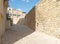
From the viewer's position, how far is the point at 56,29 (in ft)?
28.1

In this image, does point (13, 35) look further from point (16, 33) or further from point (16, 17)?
point (16, 17)

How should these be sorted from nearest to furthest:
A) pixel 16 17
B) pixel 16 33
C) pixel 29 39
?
pixel 29 39 → pixel 16 33 → pixel 16 17

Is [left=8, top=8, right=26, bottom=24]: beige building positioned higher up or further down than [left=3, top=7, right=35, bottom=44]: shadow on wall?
higher up

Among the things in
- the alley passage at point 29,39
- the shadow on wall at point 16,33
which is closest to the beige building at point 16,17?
the shadow on wall at point 16,33

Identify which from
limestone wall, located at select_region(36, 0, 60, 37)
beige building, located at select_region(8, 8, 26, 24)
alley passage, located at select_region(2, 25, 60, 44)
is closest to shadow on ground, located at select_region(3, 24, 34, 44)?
alley passage, located at select_region(2, 25, 60, 44)

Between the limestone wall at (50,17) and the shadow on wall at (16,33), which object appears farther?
the limestone wall at (50,17)

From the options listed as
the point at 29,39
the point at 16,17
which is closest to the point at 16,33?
the point at 29,39

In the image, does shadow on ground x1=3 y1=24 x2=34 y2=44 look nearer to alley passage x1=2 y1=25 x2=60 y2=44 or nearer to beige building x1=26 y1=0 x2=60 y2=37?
alley passage x1=2 y1=25 x2=60 y2=44

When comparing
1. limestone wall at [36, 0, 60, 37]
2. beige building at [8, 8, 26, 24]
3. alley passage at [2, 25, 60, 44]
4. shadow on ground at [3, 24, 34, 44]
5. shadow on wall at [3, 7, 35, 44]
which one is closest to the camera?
alley passage at [2, 25, 60, 44]

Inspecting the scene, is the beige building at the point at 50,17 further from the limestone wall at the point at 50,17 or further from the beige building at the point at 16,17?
the beige building at the point at 16,17

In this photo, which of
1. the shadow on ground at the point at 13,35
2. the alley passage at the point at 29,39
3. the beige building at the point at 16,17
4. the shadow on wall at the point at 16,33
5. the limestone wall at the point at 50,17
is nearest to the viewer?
the alley passage at the point at 29,39

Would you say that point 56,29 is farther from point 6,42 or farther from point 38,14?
point 38,14

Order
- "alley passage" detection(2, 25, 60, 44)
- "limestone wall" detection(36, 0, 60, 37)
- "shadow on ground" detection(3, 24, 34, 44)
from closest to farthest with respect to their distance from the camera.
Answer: "alley passage" detection(2, 25, 60, 44) < "shadow on ground" detection(3, 24, 34, 44) < "limestone wall" detection(36, 0, 60, 37)

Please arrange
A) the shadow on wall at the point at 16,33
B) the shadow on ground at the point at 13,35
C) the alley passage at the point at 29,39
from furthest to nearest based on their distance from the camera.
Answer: the shadow on wall at the point at 16,33 → the shadow on ground at the point at 13,35 → the alley passage at the point at 29,39
